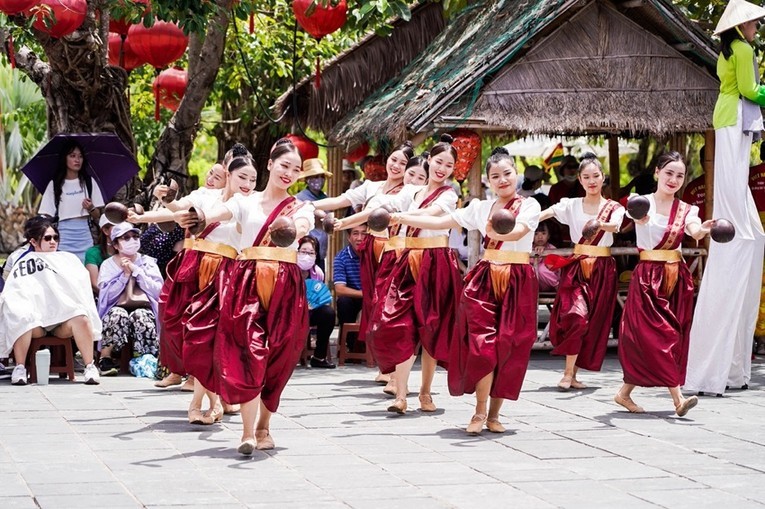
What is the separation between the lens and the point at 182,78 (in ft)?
45.0

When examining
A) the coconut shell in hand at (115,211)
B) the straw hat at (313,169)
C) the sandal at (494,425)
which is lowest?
the sandal at (494,425)

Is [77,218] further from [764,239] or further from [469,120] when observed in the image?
[764,239]

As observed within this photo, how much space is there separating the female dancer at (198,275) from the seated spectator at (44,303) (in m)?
1.48

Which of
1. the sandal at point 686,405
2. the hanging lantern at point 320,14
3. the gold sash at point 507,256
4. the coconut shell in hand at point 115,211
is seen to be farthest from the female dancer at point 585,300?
the coconut shell in hand at point 115,211

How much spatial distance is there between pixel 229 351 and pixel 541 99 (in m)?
5.78

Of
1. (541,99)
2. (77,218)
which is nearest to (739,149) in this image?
(541,99)

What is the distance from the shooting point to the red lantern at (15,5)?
29.9ft

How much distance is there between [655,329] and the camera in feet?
28.1

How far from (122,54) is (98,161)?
3.86 ft

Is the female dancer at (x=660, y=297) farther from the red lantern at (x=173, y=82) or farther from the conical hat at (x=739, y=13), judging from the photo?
the red lantern at (x=173, y=82)

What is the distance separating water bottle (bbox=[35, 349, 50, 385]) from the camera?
392 inches

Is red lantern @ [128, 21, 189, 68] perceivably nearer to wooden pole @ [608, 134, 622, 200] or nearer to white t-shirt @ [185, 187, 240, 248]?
white t-shirt @ [185, 187, 240, 248]

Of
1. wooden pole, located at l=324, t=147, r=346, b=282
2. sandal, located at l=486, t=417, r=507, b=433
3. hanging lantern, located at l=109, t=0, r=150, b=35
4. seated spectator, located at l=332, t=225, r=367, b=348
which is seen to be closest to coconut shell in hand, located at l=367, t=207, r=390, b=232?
sandal, located at l=486, t=417, r=507, b=433

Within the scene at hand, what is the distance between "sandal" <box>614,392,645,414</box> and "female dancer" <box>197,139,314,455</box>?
260 centimetres
